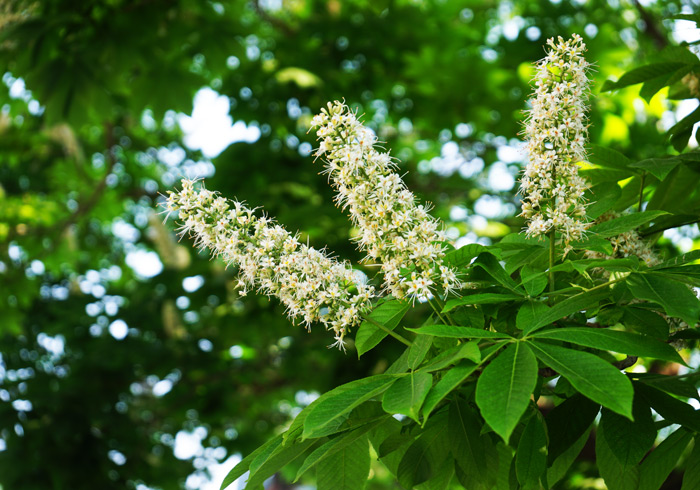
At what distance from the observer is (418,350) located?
1663 millimetres

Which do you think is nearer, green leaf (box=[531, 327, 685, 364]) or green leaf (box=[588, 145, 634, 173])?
green leaf (box=[531, 327, 685, 364])

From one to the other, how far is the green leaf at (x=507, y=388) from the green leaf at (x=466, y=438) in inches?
14.0

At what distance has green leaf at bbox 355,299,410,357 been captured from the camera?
5.86ft

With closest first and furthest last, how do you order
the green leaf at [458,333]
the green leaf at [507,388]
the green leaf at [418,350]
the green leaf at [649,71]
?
the green leaf at [507,388] → the green leaf at [458,333] → the green leaf at [418,350] → the green leaf at [649,71]

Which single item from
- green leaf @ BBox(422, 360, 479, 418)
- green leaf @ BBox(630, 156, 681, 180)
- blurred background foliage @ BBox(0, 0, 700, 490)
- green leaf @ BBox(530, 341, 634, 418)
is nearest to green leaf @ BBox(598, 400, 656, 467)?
green leaf @ BBox(530, 341, 634, 418)

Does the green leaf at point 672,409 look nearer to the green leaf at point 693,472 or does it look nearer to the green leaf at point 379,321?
the green leaf at point 693,472

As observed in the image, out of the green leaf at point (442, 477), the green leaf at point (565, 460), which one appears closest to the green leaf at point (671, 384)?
the green leaf at point (565, 460)

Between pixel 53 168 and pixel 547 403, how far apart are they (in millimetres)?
7482

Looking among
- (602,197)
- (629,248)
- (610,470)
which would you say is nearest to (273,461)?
(610,470)

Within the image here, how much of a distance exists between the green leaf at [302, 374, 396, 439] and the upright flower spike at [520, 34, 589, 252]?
55 centimetres

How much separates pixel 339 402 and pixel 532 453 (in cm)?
52

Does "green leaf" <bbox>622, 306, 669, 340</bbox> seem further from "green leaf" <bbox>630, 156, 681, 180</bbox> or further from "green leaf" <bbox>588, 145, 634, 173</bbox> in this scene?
"green leaf" <bbox>588, 145, 634, 173</bbox>

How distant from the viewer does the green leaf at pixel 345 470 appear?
1771mm

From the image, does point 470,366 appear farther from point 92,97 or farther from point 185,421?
point 185,421
